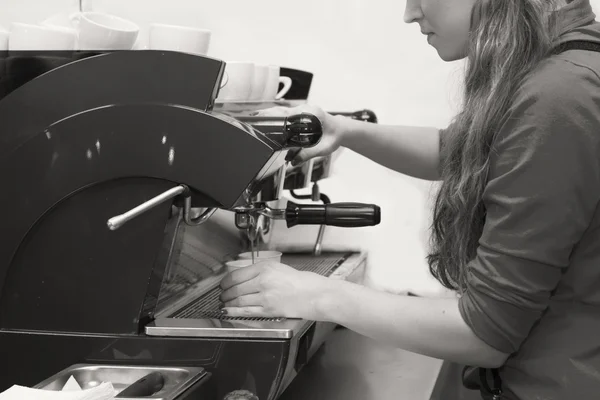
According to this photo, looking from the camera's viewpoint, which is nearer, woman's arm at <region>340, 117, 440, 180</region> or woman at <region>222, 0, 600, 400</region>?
woman at <region>222, 0, 600, 400</region>

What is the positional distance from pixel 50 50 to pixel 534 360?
75cm

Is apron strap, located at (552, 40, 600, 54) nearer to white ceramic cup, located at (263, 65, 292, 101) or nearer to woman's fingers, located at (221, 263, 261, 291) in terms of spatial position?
woman's fingers, located at (221, 263, 261, 291)

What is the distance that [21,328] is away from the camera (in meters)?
1.05

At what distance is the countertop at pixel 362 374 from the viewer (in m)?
1.30

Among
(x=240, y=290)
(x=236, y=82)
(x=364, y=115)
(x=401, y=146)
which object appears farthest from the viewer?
(x=364, y=115)

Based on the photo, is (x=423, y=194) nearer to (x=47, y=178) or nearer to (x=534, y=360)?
(x=534, y=360)

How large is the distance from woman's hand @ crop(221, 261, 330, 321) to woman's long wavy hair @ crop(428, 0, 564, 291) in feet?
0.66

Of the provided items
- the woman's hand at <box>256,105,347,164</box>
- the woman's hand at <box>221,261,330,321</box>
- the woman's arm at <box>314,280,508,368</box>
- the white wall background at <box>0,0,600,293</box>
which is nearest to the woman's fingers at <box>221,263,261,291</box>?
the woman's hand at <box>221,261,330,321</box>

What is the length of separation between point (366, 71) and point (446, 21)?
840 millimetres

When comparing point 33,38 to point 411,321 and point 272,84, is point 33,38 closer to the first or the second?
point 272,84

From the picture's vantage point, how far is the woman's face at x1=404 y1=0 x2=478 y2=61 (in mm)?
1021

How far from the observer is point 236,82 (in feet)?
4.47

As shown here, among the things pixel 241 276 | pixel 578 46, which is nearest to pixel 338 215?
pixel 241 276

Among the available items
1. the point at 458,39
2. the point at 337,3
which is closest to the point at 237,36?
the point at 337,3
